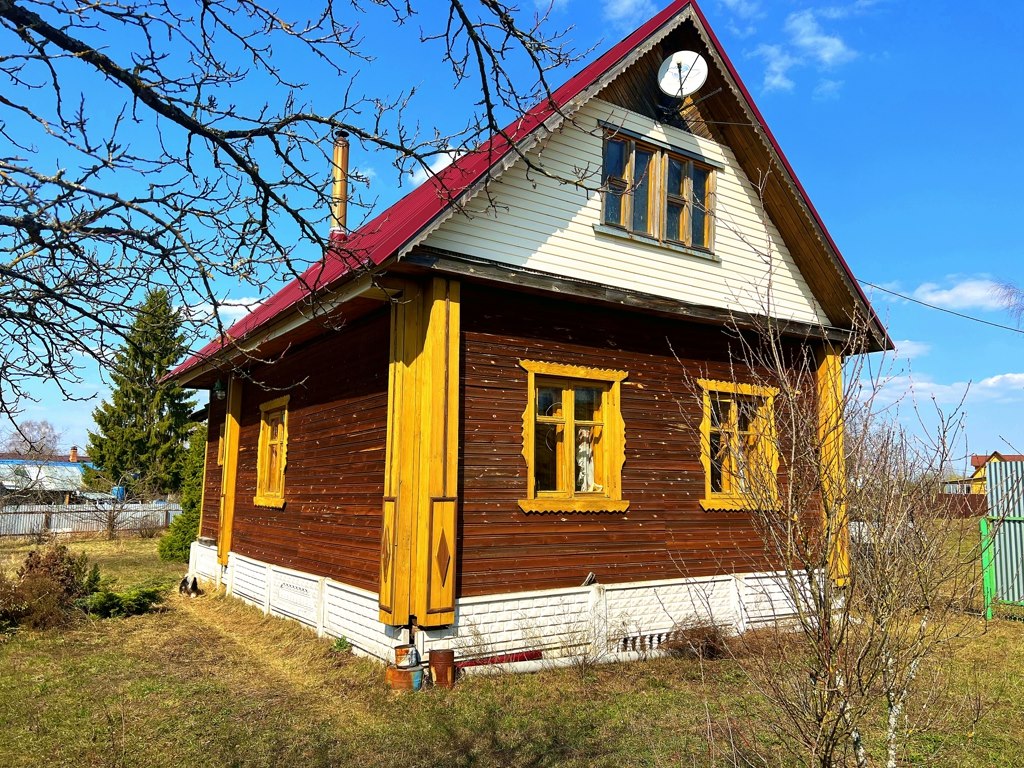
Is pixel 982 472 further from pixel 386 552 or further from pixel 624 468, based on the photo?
pixel 386 552

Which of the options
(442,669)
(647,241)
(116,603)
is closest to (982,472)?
(647,241)

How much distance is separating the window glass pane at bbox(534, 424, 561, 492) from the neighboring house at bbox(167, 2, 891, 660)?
0.09ft

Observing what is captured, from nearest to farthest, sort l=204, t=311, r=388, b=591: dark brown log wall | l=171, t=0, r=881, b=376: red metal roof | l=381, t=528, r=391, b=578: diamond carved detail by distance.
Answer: l=171, t=0, r=881, b=376: red metal roof, l=381, t=528, r=391, b=578: diamond carved detail, l=204, t=311, r=388, b=591: dark brown log wall

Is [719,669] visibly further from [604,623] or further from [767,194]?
[767,194]

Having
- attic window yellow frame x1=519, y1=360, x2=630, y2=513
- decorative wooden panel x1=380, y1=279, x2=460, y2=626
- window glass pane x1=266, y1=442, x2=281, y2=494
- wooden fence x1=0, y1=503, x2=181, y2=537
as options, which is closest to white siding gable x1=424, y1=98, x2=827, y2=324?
decorative wooden panel x1=380, y1=279, x2=460, y2=626

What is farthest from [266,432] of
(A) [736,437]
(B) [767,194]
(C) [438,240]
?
(A) [736,437]

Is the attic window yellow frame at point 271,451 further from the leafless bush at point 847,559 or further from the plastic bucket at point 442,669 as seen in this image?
the leafless bush at point 847,559

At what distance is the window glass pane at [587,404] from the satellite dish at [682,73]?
408 cm

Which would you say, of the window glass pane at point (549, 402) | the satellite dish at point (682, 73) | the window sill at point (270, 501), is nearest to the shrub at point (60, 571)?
the window sill at point (270, 501)

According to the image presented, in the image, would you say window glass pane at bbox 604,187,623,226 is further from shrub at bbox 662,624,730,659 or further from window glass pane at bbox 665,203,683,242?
shrub at bbox 662,624,730,659

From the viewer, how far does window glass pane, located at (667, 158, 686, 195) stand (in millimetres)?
10266

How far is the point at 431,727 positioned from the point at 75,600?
714 cm

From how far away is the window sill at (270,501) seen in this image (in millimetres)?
11137

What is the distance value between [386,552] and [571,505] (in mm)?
2200
